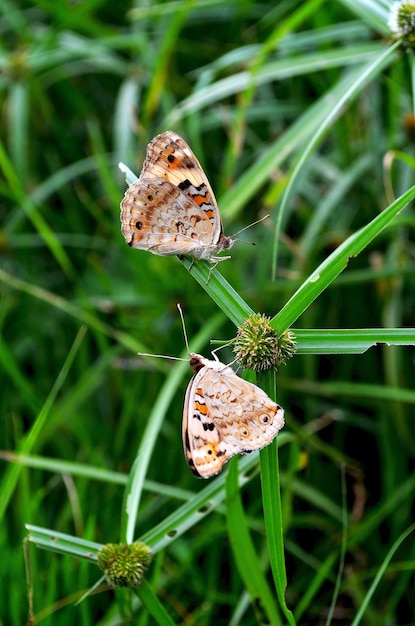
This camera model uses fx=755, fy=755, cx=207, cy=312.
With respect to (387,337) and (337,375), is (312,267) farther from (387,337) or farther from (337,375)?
(387,337)

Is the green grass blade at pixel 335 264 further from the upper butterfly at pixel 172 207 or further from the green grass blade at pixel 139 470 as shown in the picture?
the green grass blade at pixel 139 470

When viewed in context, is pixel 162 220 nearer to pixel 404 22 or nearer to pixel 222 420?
pixel 222 420

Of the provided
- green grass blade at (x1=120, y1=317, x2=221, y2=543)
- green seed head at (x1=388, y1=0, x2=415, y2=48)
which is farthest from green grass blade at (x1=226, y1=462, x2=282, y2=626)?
green seed head at (x1=388, y1=0, x2=415, y2=48)

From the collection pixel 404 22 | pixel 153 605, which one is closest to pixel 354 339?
pixel 153 605

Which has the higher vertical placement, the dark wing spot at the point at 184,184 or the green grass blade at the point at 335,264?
the dark wing spot at the point at 184,184

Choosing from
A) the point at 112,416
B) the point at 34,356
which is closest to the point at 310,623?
the point at 112,416

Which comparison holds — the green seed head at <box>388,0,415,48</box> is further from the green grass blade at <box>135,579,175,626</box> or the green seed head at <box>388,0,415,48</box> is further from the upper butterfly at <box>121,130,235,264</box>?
the green grass blade at <box>135,579,175,626</box>

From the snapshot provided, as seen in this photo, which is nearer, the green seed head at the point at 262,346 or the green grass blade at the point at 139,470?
the green seed head at the point at 262,346

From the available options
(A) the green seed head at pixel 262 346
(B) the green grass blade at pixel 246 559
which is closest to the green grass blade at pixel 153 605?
(B) the green grass blade at pixel 246 559
